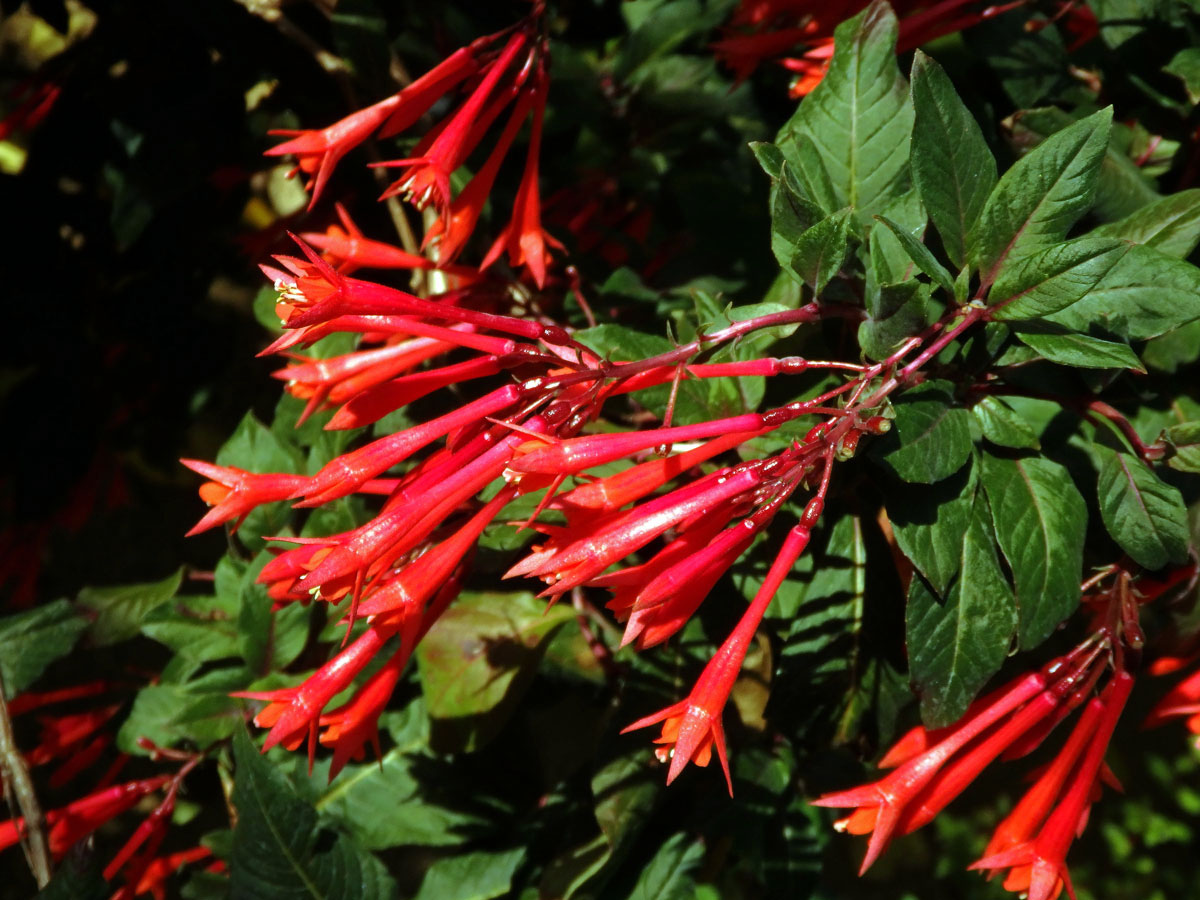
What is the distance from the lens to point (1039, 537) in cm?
74

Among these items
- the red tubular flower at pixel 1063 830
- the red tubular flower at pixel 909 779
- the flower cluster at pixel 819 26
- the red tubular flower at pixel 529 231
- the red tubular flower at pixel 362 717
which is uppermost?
the flower cluster at pixel 819 26

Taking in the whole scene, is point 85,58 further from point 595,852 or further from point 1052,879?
point 1052,879

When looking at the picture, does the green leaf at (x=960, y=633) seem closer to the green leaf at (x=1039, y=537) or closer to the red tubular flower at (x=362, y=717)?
the green leaf at (x=1039, y=537)

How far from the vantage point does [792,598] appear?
2.83ft

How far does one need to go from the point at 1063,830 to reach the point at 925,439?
0.39 m

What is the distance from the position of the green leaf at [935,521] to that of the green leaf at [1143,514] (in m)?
0.11

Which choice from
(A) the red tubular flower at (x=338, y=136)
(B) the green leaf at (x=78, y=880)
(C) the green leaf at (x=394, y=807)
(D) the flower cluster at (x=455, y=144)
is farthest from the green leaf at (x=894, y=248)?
(B) the green leaf at (x=78, y=880)

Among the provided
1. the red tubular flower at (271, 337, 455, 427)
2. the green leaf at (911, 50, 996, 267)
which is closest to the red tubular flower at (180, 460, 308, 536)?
the red tubular flower at (271, 337, 455, 427)

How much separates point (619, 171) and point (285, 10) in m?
0.49

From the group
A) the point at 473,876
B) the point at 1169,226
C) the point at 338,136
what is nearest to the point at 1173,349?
the point at 1169,226

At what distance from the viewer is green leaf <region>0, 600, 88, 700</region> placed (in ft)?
3.28

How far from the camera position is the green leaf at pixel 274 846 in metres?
0.88

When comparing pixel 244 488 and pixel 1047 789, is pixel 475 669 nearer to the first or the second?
pixel 244 488

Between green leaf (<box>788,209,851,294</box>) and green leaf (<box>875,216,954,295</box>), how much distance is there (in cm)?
3
